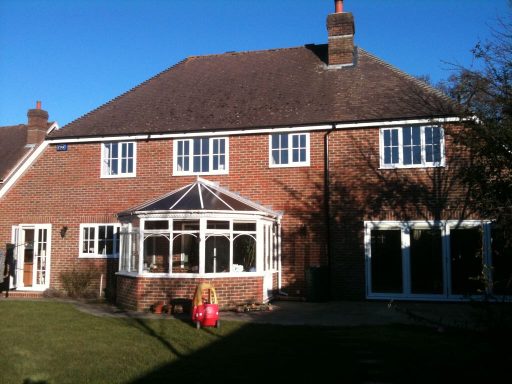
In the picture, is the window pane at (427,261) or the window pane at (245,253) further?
the window pane at (427,261)

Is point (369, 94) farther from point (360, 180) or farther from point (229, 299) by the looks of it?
point (229, 299)

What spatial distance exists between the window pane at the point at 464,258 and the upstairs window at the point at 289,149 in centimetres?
494

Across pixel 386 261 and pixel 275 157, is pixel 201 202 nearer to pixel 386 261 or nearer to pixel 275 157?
pixel 275 157

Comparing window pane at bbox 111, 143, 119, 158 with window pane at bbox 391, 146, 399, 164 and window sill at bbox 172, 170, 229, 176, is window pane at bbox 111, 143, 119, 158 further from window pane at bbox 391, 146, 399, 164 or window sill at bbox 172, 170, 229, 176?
window pane at bbox 391, 146, 399, 164

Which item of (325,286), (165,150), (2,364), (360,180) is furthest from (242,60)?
(2,364)

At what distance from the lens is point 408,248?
1541cm

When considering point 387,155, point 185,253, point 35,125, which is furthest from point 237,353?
point 35,125

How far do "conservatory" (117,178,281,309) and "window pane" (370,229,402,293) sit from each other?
2914 mm

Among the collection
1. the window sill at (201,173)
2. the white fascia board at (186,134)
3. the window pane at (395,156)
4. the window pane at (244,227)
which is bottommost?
the window pane at (244,227)

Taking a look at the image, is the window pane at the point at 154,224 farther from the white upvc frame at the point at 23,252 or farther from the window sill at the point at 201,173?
the white upvc frame at the point at 23,252

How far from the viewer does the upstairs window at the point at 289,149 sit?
16547 millimetres

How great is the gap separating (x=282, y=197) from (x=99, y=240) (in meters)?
6.47

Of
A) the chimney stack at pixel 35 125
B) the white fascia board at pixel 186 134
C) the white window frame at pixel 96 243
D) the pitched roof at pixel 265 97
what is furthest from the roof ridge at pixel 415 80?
the chimney stack at pixel 35 125

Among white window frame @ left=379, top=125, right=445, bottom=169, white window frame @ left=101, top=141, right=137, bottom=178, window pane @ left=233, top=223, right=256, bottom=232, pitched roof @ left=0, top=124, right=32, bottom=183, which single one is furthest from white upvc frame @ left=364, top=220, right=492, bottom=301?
pitched roof @ left=0, top=124, right=32, bottom=183
